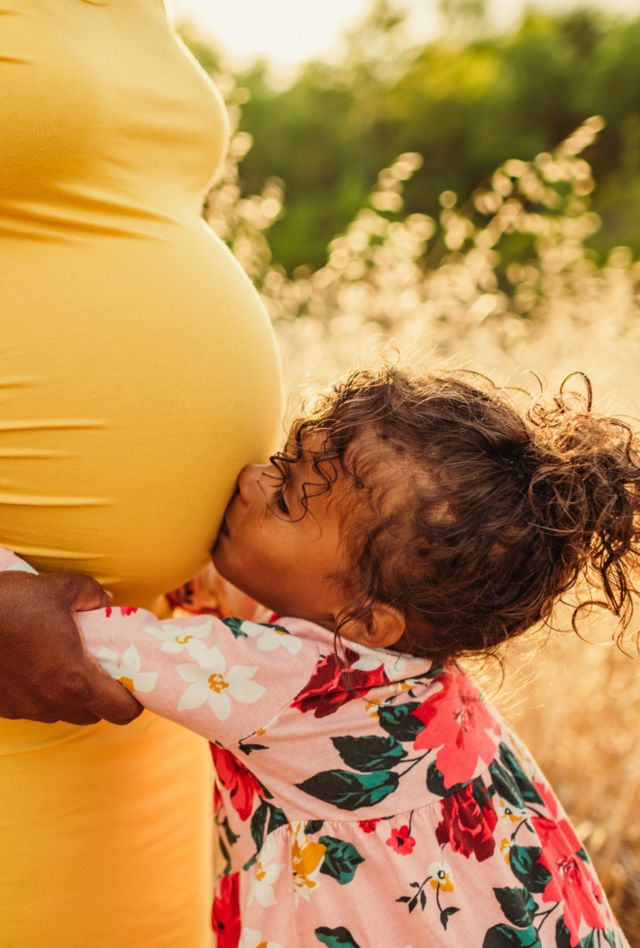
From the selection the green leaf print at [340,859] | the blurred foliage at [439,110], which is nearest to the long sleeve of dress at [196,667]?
the green leaf print at [340,859]

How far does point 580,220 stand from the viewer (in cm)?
431

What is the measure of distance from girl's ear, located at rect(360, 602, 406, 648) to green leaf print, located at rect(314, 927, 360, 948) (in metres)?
0.39

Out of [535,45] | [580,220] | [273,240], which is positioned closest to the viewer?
[580,220]

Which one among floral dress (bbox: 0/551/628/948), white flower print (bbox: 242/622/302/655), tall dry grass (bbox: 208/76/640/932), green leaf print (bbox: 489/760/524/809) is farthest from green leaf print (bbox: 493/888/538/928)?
tall dry grass (bbox: 208/76/640/932)

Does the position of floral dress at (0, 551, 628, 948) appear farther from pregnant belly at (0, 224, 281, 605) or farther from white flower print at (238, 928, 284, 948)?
pregnant belly at (0, 224, 281, 605)

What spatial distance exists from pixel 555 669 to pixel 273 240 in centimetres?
950

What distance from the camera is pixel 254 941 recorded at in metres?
1.23

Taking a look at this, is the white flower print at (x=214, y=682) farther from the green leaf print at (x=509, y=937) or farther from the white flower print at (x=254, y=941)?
the green leaf print at (x=509, y=937)

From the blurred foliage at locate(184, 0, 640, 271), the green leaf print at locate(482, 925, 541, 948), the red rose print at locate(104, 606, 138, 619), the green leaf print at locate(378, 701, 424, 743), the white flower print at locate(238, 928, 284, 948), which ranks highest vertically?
the red rose print at locate(104, 606, 138, 619)

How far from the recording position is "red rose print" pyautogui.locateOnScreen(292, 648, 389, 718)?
1.18 meters

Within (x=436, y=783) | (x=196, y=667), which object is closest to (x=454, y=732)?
(x=436, y=783)

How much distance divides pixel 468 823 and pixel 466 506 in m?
0.45

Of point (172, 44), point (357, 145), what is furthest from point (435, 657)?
point (357, 145)

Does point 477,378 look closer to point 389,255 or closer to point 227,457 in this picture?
point 227,457
